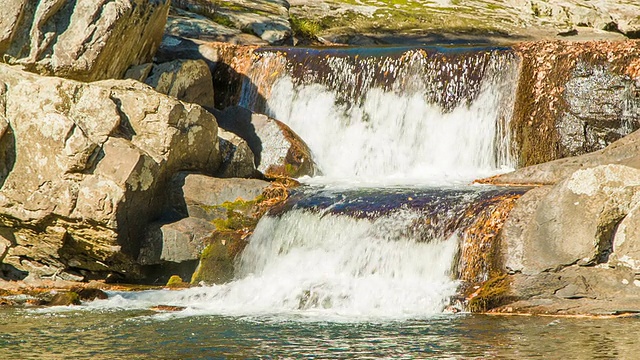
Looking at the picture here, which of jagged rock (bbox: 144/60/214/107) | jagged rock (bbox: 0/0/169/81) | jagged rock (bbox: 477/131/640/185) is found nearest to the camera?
jagged rock (bbox: 477/131/640/185)

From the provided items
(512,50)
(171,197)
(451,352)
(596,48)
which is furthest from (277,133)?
(451,352)

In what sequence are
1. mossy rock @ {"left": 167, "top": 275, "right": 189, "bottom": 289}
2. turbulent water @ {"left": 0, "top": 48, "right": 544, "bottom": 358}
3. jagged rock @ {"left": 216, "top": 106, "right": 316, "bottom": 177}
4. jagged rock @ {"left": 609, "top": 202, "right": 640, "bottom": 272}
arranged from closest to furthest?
turbulent water @ {"left": 0, "top": 48, "right": 544, "bottom": 358} → jagged rock @ {"left": 609, "top": 202, "right": 640, "bottom": 272} → mossy rock @ {"left": 167, "top": 275, "right": 189, "bottom": 289} → jagged rock @ {"left": 216, "top": 106, "right": 316, "bottom": 177}

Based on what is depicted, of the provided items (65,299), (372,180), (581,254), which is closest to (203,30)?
(372,180)

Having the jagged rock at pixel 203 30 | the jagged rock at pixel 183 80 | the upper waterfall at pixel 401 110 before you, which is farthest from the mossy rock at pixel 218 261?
the jagged rock at pixel 203 30

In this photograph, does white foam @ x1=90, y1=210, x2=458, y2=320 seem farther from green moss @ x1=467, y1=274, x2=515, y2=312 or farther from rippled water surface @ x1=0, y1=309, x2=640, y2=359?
rippled water surface @ x1=0, y1=309, x2=640, y2=359

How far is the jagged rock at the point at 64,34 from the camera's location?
19.3 m

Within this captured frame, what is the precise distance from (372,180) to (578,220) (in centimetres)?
728

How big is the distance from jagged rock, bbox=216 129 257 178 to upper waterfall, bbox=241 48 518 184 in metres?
1.95

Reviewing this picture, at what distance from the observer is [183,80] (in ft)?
71.7

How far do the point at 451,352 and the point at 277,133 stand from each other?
1117cm

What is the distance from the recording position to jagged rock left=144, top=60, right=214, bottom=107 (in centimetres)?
2169

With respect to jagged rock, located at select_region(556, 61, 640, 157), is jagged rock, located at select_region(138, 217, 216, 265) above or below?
below

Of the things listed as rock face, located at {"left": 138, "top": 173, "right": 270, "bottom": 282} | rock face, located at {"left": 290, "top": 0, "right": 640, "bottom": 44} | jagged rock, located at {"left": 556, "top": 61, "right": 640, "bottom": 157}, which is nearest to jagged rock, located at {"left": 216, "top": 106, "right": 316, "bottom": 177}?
rock face, located at {"left": 138, "top": 173, "right": 270, "bottom": 282}

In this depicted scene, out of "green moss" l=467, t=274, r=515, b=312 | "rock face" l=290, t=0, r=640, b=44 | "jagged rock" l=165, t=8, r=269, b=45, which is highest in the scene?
"rock face" l=290, t=0, r=640, b=44
